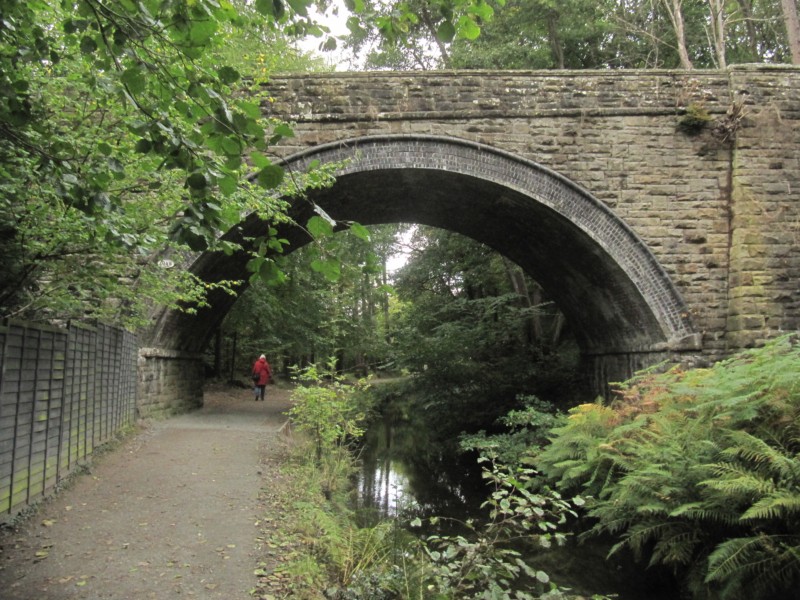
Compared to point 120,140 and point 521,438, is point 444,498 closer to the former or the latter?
point 521,438

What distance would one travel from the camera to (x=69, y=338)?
5.77 metres

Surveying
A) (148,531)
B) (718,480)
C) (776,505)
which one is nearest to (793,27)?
(718,480)

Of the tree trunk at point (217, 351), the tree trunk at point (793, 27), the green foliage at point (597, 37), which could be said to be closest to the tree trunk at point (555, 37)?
the green foliage at point (597, 37)

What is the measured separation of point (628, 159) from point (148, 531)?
8.48 metres

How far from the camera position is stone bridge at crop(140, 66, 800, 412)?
899cm

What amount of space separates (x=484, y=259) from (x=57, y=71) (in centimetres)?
1293

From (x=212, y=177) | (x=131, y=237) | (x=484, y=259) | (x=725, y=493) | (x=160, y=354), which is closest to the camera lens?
(x=212, y=177)

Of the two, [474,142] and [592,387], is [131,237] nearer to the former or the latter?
[474,142]

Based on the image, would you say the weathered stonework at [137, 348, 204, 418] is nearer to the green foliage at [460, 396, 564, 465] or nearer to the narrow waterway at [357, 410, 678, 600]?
the narrow waterway at [357, 410, 678, 600]

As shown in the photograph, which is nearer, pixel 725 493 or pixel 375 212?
pixel 725 493

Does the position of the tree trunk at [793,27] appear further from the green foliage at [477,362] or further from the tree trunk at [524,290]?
the tree trunk at [524,290]

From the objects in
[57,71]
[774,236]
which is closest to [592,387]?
[774,236]

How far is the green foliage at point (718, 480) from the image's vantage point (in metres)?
4.29

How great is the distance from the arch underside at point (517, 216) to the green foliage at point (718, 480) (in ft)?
8.22
